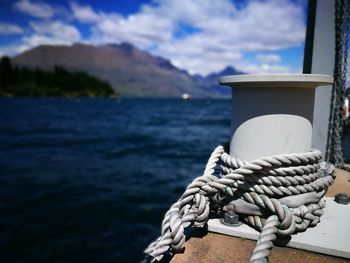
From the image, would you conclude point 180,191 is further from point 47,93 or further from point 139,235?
point 47,93

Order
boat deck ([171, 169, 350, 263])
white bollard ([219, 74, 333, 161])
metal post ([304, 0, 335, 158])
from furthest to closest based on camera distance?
1. metal post ([304, 0, 335, 158])
2. white bollard ([219, 74, 333, 161])
3. boat deck ([171, 169, 350, 263])

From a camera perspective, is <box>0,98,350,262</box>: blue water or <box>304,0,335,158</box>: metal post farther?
<box>0,98,350,262</box>: blue water

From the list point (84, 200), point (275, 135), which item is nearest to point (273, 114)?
point (275, 135)

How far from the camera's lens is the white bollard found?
169cm

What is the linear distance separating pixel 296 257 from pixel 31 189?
854 cm

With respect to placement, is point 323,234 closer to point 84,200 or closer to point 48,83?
point 84,200

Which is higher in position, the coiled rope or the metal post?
the metal post

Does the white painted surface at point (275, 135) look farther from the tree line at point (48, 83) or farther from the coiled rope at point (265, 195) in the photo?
the tree line at point (48, 83)

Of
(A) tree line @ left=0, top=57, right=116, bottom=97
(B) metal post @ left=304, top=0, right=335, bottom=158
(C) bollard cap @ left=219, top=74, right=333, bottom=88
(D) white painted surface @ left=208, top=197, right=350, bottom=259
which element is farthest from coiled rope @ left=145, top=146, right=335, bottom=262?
(A) tree line @ left=0, top=57, right=116, bottom=97

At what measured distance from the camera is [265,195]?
5.44ft

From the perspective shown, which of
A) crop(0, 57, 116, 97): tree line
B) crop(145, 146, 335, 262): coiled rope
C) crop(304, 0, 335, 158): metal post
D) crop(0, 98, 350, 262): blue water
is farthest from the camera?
crop(0, 57, 116, 97): tree line

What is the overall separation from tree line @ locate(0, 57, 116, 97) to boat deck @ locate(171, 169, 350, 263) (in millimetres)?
129030

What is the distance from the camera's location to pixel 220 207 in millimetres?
1830

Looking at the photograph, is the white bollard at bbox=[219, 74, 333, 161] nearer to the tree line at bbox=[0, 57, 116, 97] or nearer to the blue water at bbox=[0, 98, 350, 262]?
the blue water at bbox=[0, 98, 350, 262]
